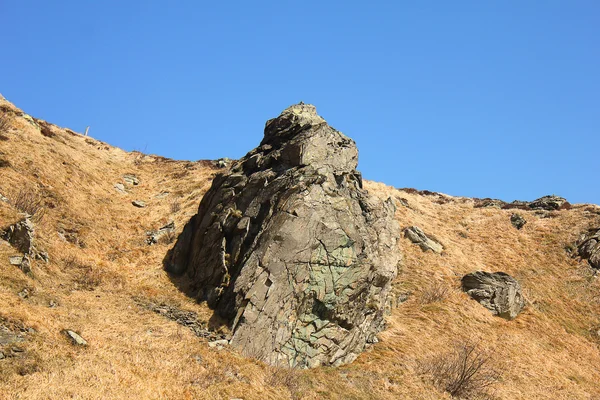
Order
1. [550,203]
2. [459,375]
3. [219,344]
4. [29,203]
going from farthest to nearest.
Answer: [550,203] < [29,203] < [459,375] < [219,344]

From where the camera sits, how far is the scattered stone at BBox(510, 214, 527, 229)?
54.1m

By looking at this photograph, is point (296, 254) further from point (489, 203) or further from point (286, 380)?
point (489, 203)

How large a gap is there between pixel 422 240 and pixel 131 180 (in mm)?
29802

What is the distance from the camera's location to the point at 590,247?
4603 cm

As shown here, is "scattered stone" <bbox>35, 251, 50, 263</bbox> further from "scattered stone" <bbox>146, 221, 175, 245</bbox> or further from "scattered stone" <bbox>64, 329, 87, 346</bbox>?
"scattered stone" <bbox>146, 221, 175, 245</bbox>

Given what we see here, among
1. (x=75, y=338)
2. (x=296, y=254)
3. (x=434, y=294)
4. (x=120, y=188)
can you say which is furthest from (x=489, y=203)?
(x=75, y=338)

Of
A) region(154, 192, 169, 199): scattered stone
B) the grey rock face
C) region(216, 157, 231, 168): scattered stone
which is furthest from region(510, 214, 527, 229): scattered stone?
region(154, 192, 169, 199): scattered stone

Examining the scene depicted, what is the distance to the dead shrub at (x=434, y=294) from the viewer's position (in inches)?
1346

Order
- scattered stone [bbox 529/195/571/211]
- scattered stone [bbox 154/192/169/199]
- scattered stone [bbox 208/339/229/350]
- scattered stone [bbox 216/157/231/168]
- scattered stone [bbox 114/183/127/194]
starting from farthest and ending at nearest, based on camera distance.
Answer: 1. scattered stone [bbox 529/195/571/211]
2. scattered stone [bbox 216/157/231/168]
3. scattered stone [bbox 154/192/169/199]
4. scattered stone [bbox 114/183/127/194]
5. scattered stone [bbox 208/339/229/350]

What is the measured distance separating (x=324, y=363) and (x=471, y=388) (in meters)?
7.74

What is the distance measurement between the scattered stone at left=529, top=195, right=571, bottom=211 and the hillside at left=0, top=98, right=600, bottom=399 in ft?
20.8

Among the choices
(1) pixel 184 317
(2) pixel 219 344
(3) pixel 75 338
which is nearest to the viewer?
(3) pixel 75 338

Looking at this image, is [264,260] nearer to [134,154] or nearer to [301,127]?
[301,127]

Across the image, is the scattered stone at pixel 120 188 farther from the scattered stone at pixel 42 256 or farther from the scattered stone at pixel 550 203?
the scattered stone at pixel 550 203
